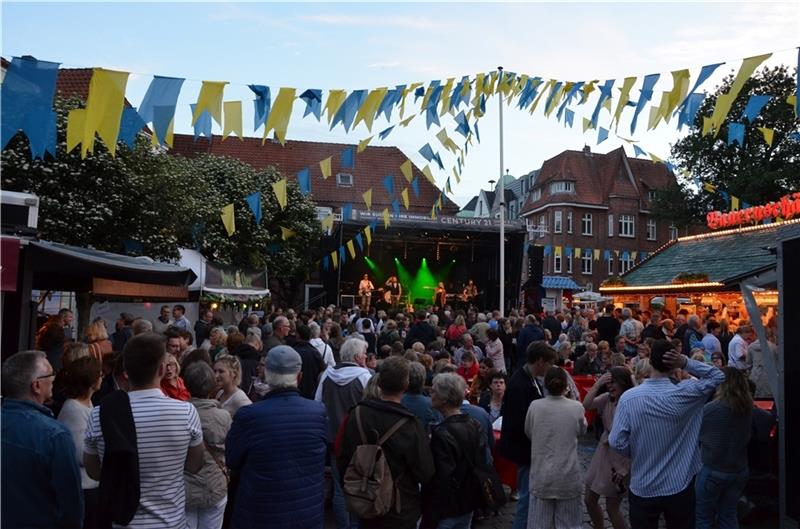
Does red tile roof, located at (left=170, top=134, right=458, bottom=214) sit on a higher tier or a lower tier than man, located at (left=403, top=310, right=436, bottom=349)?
higher

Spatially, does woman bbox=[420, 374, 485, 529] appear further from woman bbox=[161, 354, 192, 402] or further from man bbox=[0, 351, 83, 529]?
woman bbox=[161, 354, 192, 402]

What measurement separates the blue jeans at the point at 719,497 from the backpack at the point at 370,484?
9.45 feet

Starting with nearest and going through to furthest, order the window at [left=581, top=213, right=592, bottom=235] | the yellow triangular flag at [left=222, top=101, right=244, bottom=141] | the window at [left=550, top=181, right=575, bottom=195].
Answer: the yellow triangular flag at [left=222, top=101, right=244, bottom=141] → the window at [left=581, top=213, right=592, bottom=235] → the window at [left=550, top=181, right=575, bottom=195]

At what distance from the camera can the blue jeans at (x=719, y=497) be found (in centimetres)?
510

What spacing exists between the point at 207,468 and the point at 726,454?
3.71 metres

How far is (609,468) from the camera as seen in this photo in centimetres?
517

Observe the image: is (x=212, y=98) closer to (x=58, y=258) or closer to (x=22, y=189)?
(x=58, y=258)

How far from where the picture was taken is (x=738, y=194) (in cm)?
3120

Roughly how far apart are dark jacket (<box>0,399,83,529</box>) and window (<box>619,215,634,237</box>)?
1843 inches

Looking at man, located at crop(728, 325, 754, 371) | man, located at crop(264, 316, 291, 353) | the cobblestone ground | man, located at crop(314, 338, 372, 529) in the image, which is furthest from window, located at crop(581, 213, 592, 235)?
man, located at crop(314, 338, 372, 529)

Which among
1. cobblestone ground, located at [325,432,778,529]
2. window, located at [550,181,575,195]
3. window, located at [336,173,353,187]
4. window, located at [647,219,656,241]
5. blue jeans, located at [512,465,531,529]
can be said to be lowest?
cobblestone ground, located at [325,432,778,529]

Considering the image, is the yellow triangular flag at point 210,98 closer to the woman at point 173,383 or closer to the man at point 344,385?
the man at point 344,385

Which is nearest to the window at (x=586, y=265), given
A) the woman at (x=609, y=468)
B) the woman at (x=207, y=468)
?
the woman at (x=609, y=468)

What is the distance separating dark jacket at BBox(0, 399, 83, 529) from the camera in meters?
2.83
